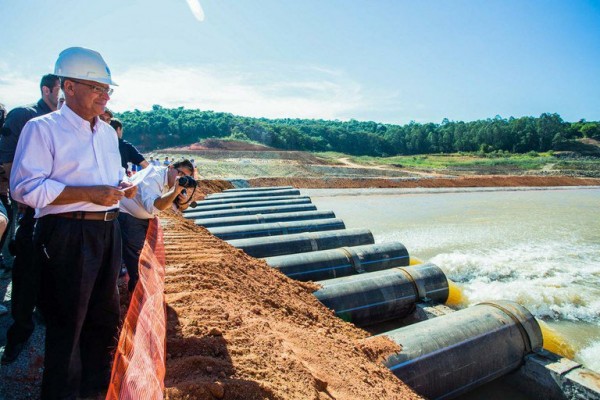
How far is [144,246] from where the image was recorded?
336 cm

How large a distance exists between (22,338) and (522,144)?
80.2 m

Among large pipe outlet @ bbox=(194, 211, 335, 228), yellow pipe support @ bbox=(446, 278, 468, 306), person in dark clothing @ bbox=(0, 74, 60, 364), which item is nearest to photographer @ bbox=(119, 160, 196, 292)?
person in dark clothing @ bbox=(0, 74, 60, 364)

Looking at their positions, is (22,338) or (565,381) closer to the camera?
(22,338)

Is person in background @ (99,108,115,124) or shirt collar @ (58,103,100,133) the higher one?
person in background @ (99,108,115,124)

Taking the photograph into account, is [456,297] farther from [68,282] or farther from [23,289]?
[23,289]

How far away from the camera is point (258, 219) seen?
8.52 m

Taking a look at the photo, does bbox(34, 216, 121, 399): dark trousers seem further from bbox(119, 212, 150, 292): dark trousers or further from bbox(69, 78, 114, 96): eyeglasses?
bbox(119, 212, 150, 292): dark trousers

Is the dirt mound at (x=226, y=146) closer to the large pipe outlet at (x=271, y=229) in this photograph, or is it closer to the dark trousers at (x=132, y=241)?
the large pipe outlet at (x=271, y=229)

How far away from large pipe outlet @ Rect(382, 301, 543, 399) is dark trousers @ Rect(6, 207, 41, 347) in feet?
9.28

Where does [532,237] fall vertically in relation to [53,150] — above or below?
below

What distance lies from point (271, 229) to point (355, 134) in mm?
66410

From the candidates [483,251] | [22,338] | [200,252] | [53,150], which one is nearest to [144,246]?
[22,338]

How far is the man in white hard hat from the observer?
1929 mm

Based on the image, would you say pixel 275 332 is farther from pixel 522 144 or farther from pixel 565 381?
pixel 522 144
